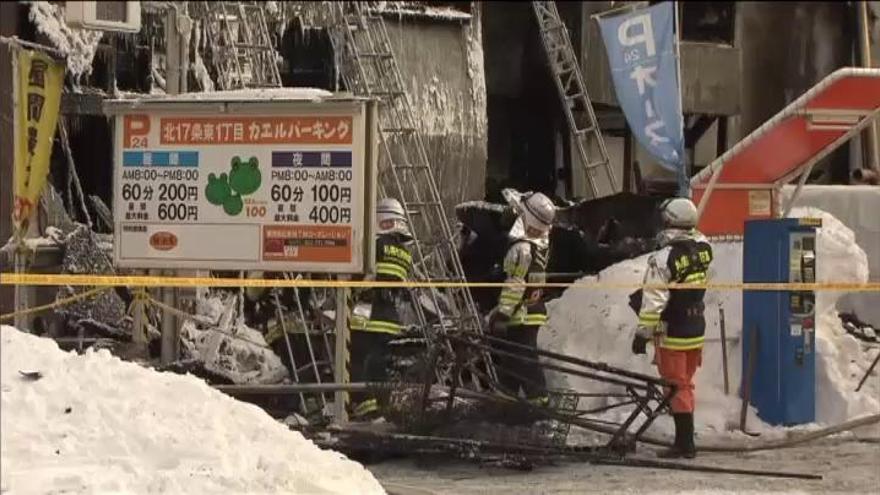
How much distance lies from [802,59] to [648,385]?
13268 mm

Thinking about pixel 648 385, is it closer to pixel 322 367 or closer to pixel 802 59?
pixel 322 367

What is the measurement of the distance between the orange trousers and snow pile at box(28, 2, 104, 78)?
6.41 metres

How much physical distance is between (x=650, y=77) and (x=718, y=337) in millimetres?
4080

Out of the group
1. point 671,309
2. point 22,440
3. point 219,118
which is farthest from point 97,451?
point 671,309

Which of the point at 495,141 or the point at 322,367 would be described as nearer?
the point at 322,367

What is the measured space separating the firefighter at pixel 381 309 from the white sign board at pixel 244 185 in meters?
1.03

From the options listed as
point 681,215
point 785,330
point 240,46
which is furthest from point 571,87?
point 681,215

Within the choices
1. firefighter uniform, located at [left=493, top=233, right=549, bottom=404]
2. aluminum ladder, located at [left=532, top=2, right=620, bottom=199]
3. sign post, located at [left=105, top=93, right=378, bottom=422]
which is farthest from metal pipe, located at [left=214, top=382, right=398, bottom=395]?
aluminum ladder, located at [left=532, top=2, right=620, bottom=199]

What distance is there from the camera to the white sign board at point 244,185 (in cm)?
888

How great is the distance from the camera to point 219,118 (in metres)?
9.09

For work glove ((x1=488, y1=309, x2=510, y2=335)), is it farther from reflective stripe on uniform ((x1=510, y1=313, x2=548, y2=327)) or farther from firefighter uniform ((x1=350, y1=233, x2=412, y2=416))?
firefighter uniform ((x1=350, y1=233, x2=412, y2=416))

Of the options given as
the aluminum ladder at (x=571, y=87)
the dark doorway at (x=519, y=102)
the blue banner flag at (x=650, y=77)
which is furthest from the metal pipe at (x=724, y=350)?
the dark doorway at (x=519, y=102)

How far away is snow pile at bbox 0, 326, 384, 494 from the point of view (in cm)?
593

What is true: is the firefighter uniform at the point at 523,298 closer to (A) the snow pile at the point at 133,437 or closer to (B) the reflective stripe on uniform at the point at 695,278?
(B) the reflective stripe on uniform at the point at 695,278
